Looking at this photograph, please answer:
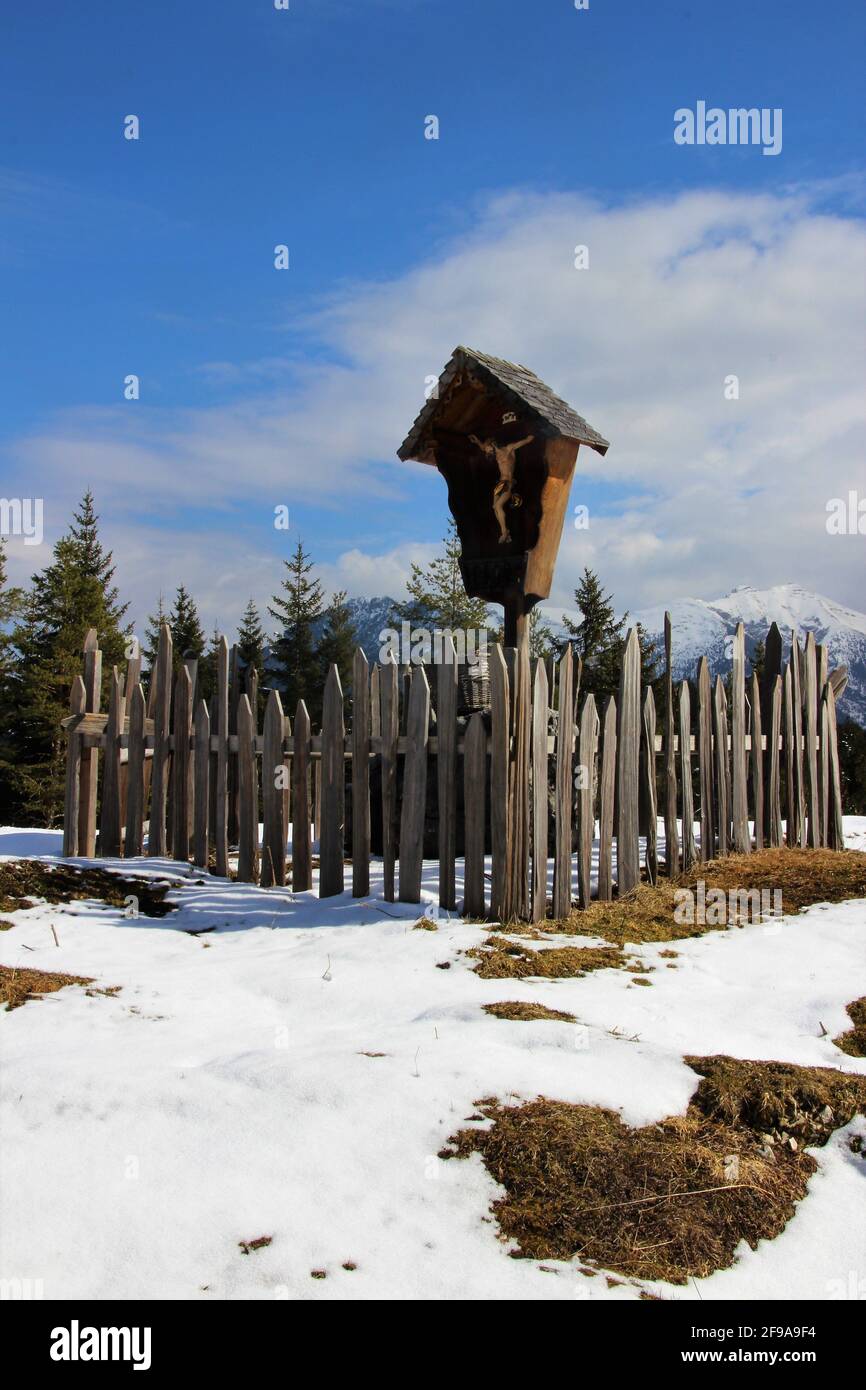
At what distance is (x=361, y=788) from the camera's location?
21.6 ft

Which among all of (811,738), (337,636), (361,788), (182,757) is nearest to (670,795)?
(361,788)

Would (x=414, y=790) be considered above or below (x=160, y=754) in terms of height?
below

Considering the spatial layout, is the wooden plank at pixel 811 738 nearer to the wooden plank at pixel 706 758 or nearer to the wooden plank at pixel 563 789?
the wooden plank at pixel 706 758

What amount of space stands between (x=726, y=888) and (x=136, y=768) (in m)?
4.83

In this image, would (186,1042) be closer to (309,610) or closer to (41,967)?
(41,967)

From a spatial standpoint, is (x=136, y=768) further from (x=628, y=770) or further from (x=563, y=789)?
(x=628, y=770)

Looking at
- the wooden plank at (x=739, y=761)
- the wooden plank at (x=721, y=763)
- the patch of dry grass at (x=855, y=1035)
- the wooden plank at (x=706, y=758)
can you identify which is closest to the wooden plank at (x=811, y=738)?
the wooden plank at (x=739, y=761)

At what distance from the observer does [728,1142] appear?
10.3 feet

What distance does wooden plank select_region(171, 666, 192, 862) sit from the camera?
25.0ft

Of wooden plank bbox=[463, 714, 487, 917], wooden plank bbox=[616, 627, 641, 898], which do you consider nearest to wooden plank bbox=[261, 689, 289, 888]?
wooden plank bbox=[463, 714, 487, 917]

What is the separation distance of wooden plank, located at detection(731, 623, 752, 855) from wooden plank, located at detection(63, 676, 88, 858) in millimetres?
5669

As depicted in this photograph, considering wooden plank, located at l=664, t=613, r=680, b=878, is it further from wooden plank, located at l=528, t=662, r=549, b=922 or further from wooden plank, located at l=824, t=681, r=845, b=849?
wooden plank, located at l=824, t=681, r=845, b=849

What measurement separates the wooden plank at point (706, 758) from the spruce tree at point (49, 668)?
70.6 ft

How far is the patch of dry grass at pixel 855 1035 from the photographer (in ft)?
13.3
